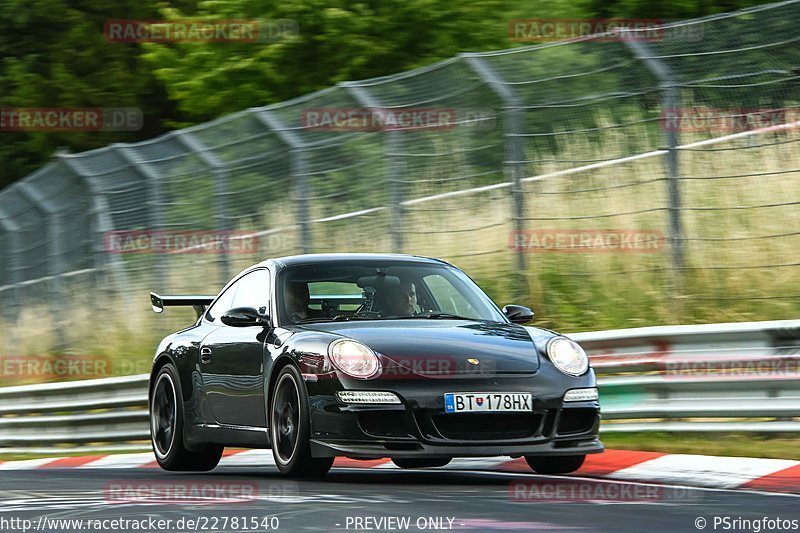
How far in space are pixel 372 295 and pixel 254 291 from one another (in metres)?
0.84

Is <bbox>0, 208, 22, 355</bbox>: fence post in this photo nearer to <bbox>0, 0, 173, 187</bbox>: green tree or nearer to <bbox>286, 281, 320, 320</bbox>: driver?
<bbox>286, 281, 320, 320</bbox>: driver

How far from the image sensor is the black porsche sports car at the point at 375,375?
811 centimetres

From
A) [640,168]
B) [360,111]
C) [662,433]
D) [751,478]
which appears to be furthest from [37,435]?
[751,478]

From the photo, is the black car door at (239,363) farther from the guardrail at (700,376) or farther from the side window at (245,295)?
the guardrail at (700,376)

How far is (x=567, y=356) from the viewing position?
28.2ft

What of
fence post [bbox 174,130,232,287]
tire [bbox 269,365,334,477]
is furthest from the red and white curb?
fence post [bbox 174,130,232,287]

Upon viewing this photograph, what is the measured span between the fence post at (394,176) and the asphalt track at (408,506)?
17.8ft

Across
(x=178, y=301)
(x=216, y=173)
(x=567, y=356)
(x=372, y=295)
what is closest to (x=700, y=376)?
(x=567, y=356)

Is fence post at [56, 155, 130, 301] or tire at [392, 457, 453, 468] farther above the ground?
fence post at [56, 155, 130, 301]

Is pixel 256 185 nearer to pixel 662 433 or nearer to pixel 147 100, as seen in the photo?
pixel 662 433

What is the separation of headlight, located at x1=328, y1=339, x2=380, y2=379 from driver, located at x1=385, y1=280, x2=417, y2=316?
1023 mm

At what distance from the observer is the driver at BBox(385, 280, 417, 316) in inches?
368

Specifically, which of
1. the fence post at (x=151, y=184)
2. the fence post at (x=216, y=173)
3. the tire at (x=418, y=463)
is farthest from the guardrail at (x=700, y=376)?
the fence post at (x=151, y=184)

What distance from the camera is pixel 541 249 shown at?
13.3 m
